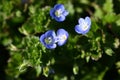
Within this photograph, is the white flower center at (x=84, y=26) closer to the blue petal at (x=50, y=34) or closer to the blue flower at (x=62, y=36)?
the blue flower at (x=62, y=36)

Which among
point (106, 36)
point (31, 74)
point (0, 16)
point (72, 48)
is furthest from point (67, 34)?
point (0, 16)

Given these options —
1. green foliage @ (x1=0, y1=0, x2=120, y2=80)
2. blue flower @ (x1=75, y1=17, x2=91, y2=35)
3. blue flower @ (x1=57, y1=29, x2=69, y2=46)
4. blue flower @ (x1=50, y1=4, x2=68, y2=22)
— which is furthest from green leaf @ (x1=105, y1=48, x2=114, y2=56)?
blue flower @ (x1=50, y1=4, x2=68, y2=22)

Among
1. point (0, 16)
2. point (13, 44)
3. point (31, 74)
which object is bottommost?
point (31, 74)

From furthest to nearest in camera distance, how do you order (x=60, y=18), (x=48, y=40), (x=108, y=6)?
(x=108, y=6)
(x=60, y=18)
(x=48, y=40)

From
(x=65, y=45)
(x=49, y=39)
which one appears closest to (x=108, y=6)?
(x=65, y=45)

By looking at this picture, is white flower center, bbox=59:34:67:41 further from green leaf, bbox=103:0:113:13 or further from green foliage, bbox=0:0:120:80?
green leaf, bbox=103:0:113:13

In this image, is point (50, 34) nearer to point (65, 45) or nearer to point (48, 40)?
point (48, 40)

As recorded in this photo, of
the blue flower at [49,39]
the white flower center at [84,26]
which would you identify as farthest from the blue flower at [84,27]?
the blue flower at [49,39]

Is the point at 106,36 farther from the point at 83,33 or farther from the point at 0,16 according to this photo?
the point at 0,16
